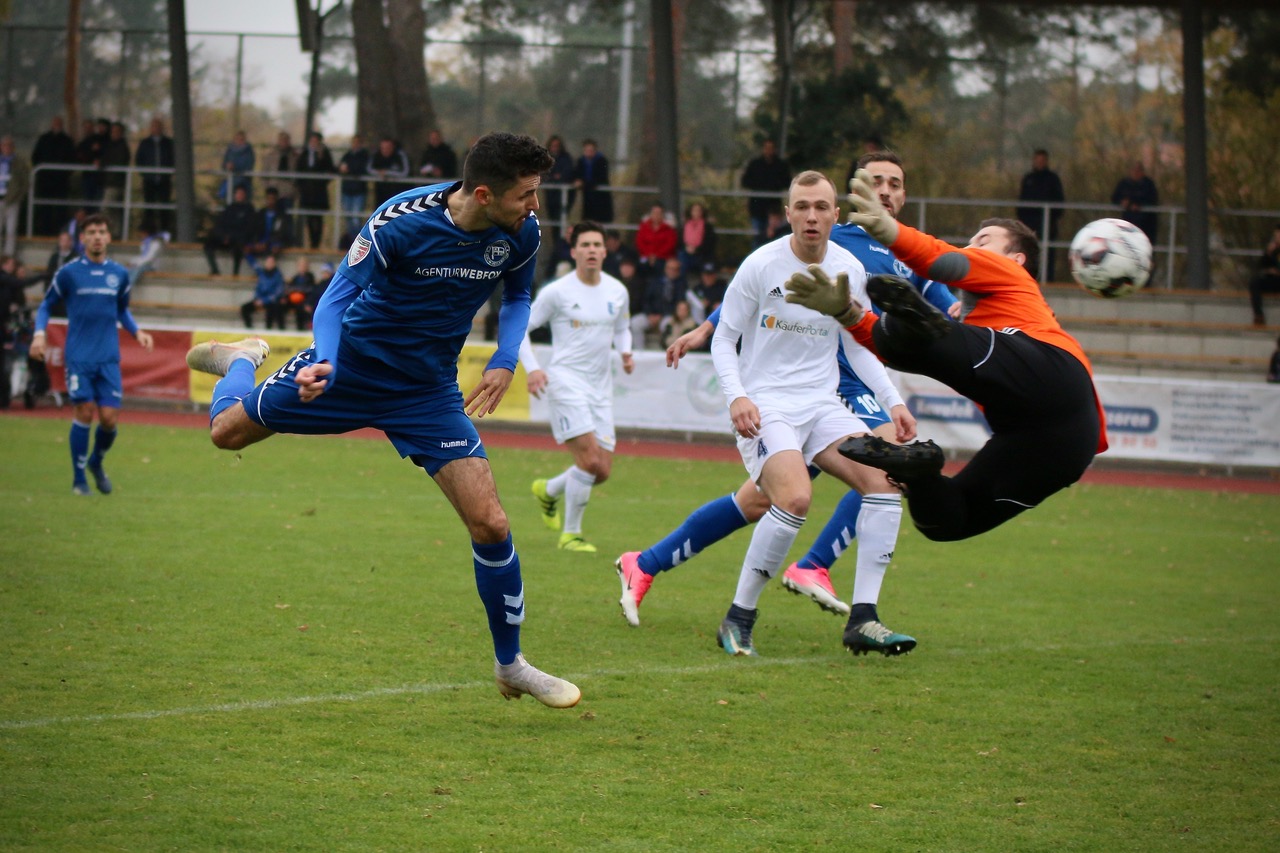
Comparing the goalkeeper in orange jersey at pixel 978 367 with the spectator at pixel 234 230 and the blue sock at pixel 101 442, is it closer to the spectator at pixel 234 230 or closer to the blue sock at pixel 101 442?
the blue sock at pixel 101 442

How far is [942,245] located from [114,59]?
32.0 meters

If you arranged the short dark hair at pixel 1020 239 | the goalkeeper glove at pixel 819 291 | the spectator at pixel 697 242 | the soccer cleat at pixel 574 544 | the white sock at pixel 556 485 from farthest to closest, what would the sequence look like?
1. the spectator at pixel 697 242
2. the white sock at pixel 556 485
3. the soccer cleat at pixel 574 544
4. the short dark hair at pixel 1020 239
5. the goalkeeper glove at pixel 819 291

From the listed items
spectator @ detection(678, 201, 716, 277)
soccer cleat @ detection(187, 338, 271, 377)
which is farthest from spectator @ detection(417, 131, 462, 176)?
soccer cleat @ detection(187, 338, 271, 377)

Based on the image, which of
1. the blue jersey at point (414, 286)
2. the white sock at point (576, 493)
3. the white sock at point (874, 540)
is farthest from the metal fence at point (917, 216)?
the blue jersey at point (414, 286)

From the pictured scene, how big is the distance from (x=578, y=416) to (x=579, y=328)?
2.58 feet

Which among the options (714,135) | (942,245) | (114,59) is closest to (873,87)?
(714,135)

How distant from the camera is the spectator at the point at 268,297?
74.1 ft

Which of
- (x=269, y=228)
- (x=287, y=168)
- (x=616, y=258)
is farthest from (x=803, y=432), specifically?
(x=287, y=168)

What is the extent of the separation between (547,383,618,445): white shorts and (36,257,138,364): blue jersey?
4024 millimetres

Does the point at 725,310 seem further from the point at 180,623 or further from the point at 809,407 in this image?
the point at 180,623

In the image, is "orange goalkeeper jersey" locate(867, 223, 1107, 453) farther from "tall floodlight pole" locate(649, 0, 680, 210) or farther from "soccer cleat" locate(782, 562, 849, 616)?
"tall floodlight pole" locate(649, 0, 680, 210)

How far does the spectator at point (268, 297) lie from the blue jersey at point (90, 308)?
33.3ft

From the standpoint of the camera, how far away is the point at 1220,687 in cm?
686

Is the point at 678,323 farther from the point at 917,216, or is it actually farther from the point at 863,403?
the point at 863,403
